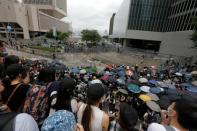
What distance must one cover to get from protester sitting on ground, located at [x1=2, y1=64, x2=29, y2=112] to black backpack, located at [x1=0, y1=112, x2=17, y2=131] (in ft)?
3.41

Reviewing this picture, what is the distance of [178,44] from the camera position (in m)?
30.7

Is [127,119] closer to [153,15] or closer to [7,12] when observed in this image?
[153,15]

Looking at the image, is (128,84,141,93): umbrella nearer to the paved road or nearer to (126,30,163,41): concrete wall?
the paved road

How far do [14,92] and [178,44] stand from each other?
112 feet

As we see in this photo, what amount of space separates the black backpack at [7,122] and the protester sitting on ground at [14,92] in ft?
3.41

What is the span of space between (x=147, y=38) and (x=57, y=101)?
41474mm

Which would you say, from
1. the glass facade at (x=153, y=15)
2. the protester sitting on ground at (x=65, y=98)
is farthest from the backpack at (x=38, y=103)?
the glass facade at (x=153, y=15)

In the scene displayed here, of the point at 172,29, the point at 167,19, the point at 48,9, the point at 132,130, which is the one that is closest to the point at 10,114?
the point at 132,130

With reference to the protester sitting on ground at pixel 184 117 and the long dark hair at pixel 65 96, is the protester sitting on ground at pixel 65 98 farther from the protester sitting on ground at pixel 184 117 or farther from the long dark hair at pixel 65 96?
the protester sitting on ground at pixel 184 117

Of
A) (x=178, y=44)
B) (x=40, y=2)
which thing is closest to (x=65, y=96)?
(x=178, y=44)

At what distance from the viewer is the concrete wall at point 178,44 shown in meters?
26.8

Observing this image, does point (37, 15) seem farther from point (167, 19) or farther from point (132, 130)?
point (132, 130)

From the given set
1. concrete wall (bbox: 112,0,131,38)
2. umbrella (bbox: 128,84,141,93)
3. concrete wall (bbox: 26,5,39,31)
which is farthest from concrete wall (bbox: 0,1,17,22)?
umbrella (bbox: 128,84,141,93)

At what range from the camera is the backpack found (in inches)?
93.0
